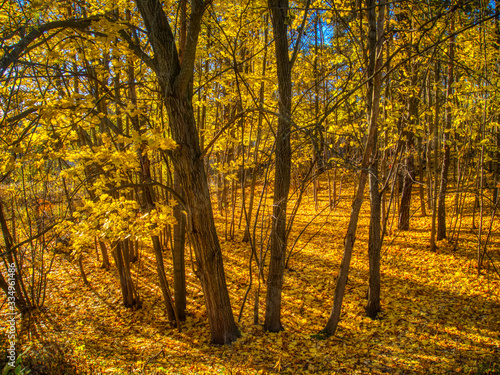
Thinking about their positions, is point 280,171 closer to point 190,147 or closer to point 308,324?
point 190,147

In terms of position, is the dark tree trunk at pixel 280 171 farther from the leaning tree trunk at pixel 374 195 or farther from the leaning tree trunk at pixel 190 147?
the leaning tree trunk at pixel 374 195

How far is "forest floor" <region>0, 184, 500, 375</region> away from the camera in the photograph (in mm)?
3471

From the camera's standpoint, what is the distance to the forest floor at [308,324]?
3.47 metres

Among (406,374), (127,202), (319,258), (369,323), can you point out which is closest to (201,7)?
(127,202)

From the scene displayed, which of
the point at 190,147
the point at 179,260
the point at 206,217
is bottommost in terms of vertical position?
the point at 179,260

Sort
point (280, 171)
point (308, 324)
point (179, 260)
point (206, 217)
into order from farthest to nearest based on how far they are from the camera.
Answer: point (179, 260)
point (308, 324)
point (280, 171)
point (206, 217)

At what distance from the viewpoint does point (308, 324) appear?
4.60 meters

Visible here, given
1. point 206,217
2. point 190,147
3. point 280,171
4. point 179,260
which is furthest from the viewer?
point 179,260

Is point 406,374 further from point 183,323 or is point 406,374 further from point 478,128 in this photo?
point 478,128

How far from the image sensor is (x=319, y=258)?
7.38 meters

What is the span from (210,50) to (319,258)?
220 inches

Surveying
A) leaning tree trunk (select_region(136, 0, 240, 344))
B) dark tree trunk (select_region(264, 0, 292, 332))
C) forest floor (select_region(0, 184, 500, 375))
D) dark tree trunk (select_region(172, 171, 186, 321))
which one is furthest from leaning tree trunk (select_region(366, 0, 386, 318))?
dark tree trunk (select_region(172, 171, 186, 321))

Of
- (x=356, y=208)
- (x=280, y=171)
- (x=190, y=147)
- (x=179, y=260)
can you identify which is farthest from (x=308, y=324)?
(x=190, y=147)

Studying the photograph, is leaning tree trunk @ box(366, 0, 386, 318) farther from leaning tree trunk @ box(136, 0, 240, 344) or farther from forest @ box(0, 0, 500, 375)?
leaning tree trunk @ box(136, 0, 240, 344)
